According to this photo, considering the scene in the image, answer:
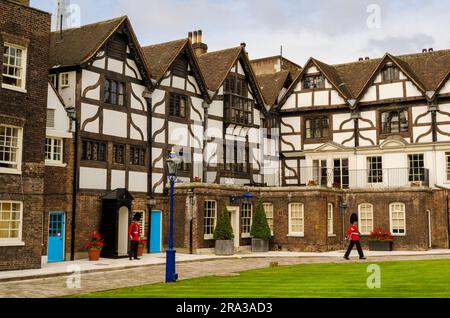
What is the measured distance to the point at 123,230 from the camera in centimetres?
2797

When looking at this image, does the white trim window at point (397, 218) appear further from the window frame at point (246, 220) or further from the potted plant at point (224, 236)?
the potted plant at point (224, 236)

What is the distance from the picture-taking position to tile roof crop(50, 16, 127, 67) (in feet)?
88.1

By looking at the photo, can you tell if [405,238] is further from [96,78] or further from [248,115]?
[96,78]

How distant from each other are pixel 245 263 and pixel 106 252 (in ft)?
21.7

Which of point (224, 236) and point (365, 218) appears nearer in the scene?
point (224, 236)

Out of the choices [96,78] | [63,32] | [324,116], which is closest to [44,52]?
[96,78]

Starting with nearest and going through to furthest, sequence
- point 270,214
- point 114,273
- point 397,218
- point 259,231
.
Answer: point 114,273 → point 259,231 → point 397,218 → point 270,214

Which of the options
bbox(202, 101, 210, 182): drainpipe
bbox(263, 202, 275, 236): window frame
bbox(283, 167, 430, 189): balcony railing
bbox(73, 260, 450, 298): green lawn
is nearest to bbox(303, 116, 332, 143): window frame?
bbox(283, 167, 430, 189): balcony railing

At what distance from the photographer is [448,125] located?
112ft

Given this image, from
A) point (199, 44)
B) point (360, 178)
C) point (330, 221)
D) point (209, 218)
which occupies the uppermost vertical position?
point (199, 44)

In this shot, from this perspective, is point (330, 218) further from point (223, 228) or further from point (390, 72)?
A: point (390, 72)

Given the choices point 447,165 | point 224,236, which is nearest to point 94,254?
point 224,236

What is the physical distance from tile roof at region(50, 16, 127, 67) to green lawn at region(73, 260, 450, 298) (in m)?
13.6

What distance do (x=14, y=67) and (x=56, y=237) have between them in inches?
300
